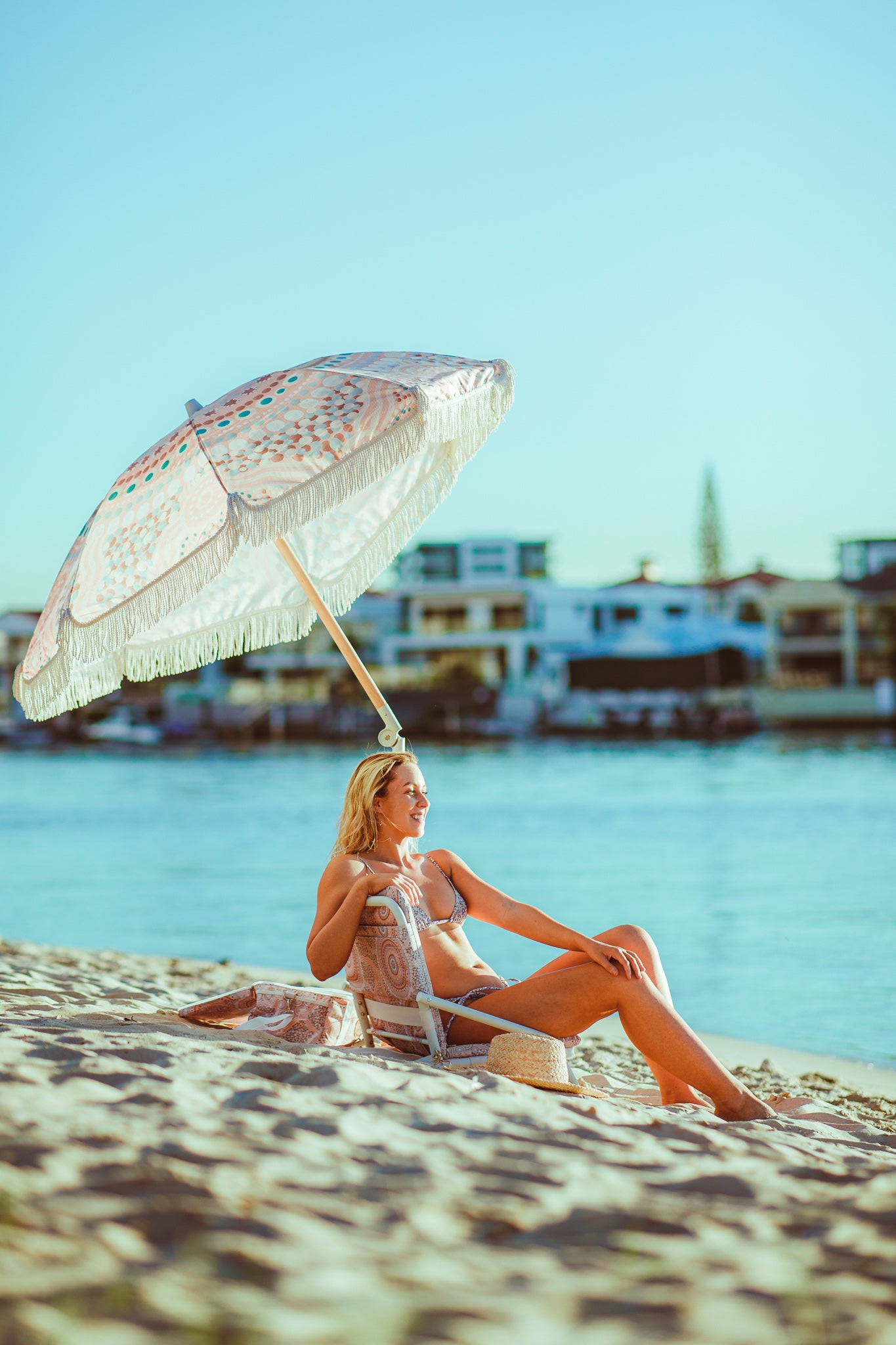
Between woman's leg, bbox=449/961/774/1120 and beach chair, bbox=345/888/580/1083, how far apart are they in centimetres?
4

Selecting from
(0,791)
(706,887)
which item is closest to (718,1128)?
(706,887)

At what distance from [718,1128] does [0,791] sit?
36.2 meters

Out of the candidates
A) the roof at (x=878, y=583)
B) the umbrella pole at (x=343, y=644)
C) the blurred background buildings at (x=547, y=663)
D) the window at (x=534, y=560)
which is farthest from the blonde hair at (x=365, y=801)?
the window at (x=534, y=560)

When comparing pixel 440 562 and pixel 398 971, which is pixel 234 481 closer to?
pixel 398 971

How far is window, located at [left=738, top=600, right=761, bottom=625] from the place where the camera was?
62219 millimetres

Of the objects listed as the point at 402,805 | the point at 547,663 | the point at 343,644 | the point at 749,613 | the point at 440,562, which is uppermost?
the point at 440,562

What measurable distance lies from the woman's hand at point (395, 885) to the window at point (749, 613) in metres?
60.3

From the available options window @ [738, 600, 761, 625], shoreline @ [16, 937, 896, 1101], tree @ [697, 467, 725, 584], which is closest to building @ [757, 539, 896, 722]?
window @ [738, 600, 761, 625]

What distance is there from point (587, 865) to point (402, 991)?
14015mm

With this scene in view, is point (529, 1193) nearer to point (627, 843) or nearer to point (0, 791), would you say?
point (627, 843)

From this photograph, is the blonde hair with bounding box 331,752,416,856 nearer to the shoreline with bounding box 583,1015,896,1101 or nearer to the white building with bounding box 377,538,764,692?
the shoreline with bounding box 583,1015,896,1101

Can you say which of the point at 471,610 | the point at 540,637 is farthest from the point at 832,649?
the point at 471,610

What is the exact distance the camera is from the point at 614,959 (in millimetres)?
3297

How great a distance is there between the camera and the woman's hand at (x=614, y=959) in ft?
10.8
